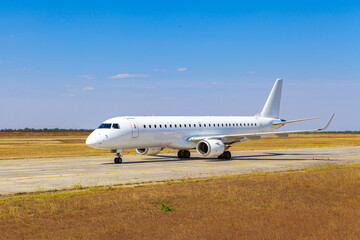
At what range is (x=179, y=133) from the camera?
38031 millimetres

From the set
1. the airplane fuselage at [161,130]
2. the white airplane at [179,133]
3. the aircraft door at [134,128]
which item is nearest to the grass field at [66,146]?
the white airplane at [179,133]

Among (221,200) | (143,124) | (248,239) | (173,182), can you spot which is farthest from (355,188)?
(143,124)

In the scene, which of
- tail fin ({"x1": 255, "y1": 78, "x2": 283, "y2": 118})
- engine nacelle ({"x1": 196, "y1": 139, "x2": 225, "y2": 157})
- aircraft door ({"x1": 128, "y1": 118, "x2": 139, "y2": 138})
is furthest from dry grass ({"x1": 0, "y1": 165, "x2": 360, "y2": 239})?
tail fin ({"x1": 255, "y1": 78, "x2": 283, "y2": 118})

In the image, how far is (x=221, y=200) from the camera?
15078 millimetres

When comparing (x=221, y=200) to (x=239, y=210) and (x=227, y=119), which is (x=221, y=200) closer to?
(x=239, y=210)

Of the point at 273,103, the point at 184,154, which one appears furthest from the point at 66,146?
the point at 273,103

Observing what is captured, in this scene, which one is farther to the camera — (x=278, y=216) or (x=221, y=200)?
(x=221, y=200)

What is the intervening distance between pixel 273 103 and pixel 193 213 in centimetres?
3710

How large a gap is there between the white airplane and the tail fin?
123cm

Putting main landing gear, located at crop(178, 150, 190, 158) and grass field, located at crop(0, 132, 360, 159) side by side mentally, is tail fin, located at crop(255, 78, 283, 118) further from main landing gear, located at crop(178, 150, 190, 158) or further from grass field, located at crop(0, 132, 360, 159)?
main landing gear, located at crop(178, 150, 190, 158)

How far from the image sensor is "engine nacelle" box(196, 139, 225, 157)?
3634 centimetres

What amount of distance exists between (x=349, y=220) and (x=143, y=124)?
25078 mm

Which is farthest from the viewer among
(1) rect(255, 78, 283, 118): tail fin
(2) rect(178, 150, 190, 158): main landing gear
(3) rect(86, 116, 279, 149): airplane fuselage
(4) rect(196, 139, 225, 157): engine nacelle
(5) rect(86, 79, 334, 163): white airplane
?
(1) rect(255, 78, 283, 118): tail fin

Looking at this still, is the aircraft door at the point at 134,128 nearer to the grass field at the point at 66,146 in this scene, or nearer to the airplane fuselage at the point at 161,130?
the airplane fuselage at the point at 161,130
